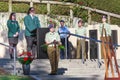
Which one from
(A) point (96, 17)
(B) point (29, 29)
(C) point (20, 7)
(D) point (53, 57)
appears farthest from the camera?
(A) point (96, 17)

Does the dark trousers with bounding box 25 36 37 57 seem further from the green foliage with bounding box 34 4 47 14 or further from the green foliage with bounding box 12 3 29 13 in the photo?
the green foliage with bounding box 34 4 47 14

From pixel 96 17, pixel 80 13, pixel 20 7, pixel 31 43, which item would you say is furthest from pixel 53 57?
pixel 96 17

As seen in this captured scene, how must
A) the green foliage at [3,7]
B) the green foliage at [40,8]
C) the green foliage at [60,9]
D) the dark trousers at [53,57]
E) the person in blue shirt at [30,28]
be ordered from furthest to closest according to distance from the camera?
1. the green foliage at [60,9]
2. the green foliage at [40,8]
3. the green foliage at [3,7]
4. the person in blue shirt at [30,28]
5. the dark trousers at [53,57]

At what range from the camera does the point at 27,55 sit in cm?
1930

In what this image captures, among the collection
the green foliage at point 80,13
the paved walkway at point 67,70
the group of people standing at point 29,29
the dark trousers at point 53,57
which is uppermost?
the green foliage at point 80,13

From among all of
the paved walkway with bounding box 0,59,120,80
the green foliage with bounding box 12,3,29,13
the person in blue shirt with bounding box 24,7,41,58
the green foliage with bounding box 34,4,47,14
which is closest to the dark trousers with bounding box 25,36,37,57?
the person in blue shirt with bounding box 24,7,41,58

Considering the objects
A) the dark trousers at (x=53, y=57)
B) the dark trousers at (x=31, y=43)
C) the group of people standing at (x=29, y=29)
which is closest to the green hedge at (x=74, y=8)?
the group of people standing at (x=29, y=29)

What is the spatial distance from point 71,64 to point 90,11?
27.1 feet

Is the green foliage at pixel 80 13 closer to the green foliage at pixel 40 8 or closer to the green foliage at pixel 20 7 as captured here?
the green foliage at pixel 40 8

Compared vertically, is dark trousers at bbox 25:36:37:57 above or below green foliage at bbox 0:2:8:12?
below

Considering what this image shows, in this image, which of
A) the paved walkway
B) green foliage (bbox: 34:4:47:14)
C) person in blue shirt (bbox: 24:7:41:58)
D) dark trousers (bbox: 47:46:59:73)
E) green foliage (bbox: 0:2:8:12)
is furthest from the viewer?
green foliage (bbox: 34:4:47:14)

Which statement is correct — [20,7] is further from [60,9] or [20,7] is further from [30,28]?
[30,28]

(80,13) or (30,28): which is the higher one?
(80,13)

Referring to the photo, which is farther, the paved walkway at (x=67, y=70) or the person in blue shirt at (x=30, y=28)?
the person in blue shirt at (x=30, y=28)
